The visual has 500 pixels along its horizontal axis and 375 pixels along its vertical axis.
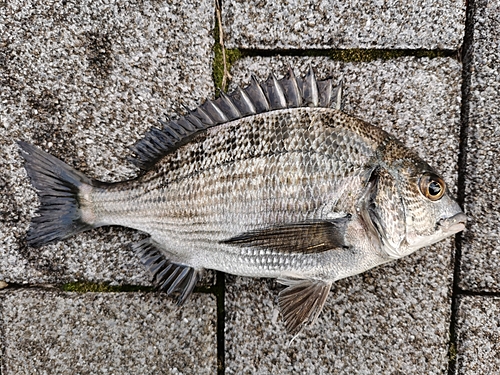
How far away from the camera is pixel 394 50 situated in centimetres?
189

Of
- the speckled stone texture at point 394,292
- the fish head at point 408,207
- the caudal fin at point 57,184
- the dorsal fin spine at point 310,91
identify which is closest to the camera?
the fish head at point 408,207

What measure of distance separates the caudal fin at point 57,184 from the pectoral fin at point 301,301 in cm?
96

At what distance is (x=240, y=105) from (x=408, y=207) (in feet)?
2.58

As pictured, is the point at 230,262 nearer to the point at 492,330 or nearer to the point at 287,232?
the point at 287,232

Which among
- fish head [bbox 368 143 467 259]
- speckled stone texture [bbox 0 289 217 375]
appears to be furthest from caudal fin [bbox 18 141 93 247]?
fish head [bbox 368 143 467 259]

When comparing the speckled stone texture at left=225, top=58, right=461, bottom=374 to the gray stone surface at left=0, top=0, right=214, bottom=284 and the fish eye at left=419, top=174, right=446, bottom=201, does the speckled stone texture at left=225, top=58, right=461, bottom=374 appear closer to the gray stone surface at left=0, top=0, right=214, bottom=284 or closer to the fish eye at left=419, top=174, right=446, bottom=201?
the fish eye at left=419, top=174, right=446, bottom=201

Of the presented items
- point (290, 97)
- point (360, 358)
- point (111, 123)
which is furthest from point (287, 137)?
point (360, 358)

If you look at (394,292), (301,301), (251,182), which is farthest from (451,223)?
(251,182)

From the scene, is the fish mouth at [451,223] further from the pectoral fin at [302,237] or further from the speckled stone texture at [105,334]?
the speckled stone texture at [105,334]

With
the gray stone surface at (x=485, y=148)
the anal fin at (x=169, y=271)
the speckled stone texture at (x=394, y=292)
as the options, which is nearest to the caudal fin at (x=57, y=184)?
the anal fin at (x=169, y=271)

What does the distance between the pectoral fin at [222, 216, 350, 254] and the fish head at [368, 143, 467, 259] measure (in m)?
0.15

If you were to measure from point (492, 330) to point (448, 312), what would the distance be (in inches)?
8.7

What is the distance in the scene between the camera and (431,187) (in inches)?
58.8

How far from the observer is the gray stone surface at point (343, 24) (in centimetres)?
187
